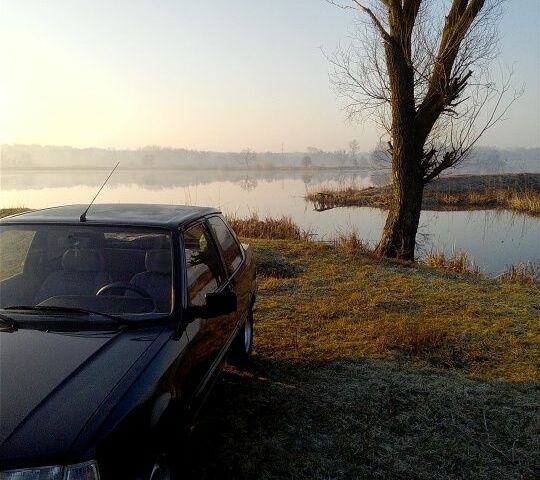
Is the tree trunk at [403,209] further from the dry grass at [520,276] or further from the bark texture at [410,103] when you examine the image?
the dry grass at [520,276]

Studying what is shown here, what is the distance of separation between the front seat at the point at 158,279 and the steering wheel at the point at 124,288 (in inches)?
0.9

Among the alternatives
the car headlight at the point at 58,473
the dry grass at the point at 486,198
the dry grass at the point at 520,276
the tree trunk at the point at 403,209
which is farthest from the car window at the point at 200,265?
the dry grass at the point at 486,198

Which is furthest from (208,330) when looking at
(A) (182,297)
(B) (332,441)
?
(B) (332,441)

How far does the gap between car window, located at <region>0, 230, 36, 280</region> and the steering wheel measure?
2.56ft

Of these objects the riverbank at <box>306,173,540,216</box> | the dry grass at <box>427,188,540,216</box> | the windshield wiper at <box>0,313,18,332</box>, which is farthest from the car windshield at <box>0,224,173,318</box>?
the dry grass at <box>427,188,540,216</box>

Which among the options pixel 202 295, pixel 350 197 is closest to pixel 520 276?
pixel 202 295

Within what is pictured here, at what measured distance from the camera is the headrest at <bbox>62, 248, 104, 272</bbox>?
3223 mm

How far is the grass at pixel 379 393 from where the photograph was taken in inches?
131

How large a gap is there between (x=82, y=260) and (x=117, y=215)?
1.43ft

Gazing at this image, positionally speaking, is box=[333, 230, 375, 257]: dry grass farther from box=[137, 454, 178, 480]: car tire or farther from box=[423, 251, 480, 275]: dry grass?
box=[137, 454, 178, 480]: car tire

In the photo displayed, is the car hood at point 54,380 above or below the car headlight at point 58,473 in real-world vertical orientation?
above

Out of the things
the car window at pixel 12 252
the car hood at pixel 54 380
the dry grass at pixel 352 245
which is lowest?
the dry grass at pixel 352 245

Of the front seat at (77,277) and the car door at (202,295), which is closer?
the car door at (202,295)

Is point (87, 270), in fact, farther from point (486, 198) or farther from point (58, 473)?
point (486, 198)
